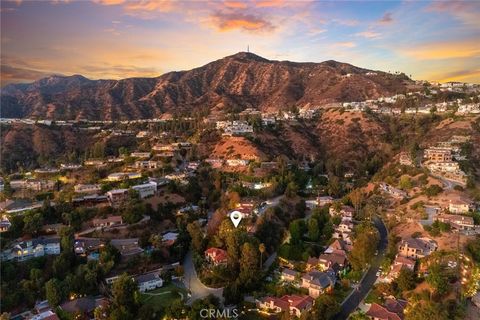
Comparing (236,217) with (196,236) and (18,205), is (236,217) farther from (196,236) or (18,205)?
(18,205)

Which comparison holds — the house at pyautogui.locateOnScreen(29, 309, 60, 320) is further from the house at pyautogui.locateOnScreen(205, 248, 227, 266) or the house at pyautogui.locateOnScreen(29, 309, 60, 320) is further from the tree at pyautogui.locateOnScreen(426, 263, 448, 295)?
the tree at pyautogui.locateOnScreen(426, 263, 448, 295)

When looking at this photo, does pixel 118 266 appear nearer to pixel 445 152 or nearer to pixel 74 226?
pixel 74 226

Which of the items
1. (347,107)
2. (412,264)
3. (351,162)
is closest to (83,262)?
(412,264)

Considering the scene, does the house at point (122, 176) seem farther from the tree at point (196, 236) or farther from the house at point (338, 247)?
the house at point (338, 247)

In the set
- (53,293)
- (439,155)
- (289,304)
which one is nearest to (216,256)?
(289,304)

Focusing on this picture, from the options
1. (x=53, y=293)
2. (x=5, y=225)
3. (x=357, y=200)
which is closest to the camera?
(x=53, y=293)

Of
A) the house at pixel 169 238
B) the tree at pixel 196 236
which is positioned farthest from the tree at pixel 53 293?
the tree at pixel 196 236
